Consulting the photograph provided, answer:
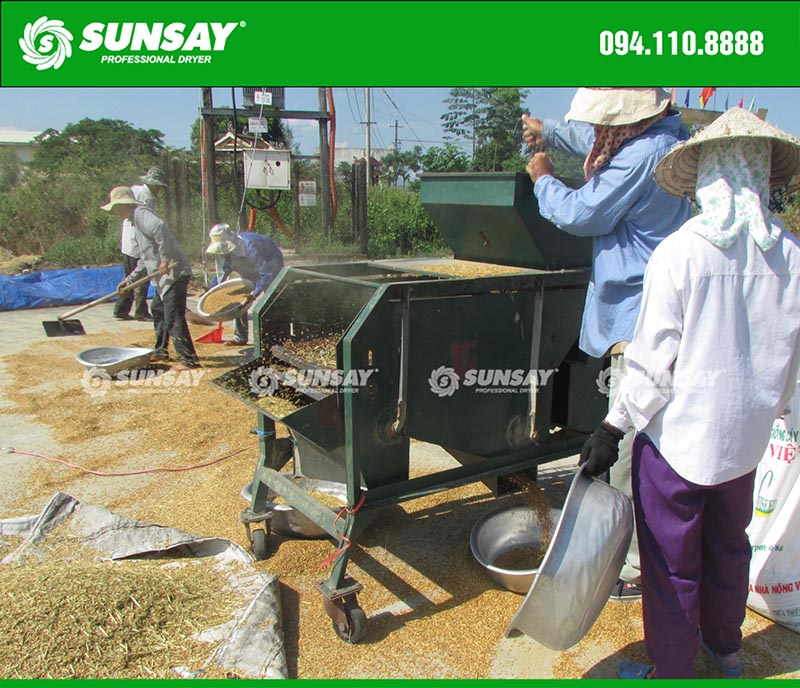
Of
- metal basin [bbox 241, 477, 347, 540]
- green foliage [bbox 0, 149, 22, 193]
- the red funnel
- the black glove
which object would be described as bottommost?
metal basin [bbox 241, 477, 347, 540]

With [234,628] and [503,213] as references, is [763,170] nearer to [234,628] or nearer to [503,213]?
[503,213]

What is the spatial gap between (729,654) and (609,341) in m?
1.25

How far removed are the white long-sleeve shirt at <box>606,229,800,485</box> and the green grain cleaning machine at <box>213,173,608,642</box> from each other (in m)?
0.95

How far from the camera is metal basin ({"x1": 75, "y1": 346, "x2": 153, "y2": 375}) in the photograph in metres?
6.06

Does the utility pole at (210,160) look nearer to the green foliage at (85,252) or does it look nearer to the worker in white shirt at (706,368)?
the green foliage at (85,252)

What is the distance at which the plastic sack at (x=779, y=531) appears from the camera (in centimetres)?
268

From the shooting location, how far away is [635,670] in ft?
7.78

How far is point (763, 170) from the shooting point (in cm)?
194

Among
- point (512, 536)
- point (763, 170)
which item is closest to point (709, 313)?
point (763, 170)

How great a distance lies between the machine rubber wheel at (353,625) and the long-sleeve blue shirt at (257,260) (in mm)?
4537

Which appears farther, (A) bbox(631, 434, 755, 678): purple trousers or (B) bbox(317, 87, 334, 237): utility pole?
(B) bbox(317, 87, 334, 237): utility pole

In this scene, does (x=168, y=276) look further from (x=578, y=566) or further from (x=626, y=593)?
(x=578, y=566)

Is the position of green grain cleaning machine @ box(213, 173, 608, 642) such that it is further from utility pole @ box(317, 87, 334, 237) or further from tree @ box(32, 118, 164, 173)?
tree @ box(32, 118, 164, 173)

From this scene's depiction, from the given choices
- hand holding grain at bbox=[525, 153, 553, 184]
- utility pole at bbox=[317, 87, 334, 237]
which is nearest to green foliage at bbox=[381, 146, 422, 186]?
utility pole at bbox=[317, 87, 334, 237]
